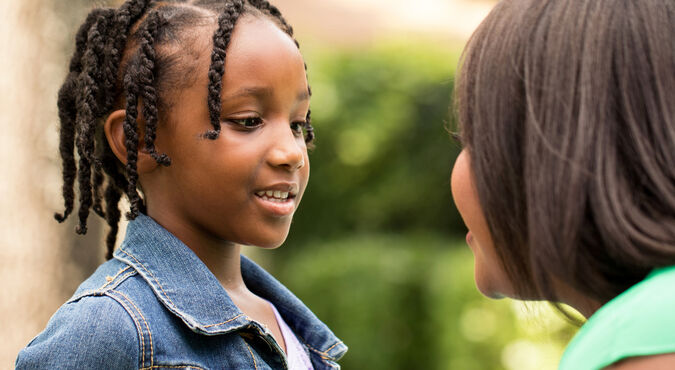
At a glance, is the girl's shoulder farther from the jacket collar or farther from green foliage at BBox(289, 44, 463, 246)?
green foliage at BBox(289, 44, 463, 246)

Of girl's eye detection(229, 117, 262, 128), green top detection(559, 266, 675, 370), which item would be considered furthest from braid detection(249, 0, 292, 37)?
green top detection(559, 266, 675, 370)

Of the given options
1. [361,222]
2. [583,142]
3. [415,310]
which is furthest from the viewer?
[361,222]

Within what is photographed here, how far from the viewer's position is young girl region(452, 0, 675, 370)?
1366 mm

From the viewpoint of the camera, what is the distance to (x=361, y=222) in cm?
646

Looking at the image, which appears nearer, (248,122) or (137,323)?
(137,323)

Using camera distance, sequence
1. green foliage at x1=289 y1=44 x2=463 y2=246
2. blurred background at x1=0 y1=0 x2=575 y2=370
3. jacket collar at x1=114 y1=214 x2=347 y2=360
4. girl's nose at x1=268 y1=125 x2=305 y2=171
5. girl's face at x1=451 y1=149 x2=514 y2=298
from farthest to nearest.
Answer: green foliage at x1=289 y1=44 x2=463 y2=246 < blurred background at x1=0 y1=0 x2=575 y2=370 < girl's nose at x1=268 y1=125 x2=305 y2=171 < jacket collar at x1=114 y1=214 x2=347 y2=360 < girl's face at x1=451 y1=149 x2=514 y2=298

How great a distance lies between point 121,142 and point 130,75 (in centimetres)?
20

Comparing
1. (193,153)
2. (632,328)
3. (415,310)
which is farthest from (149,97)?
(415,310)

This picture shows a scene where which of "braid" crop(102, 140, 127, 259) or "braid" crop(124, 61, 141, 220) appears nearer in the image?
"braid" crop(124, 61, 141, 220)

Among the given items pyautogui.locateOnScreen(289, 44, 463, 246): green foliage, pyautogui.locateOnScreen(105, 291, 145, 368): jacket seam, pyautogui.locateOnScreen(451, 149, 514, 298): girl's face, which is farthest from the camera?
pyautogui.locateOnScreen(289, 44, 463, 246): green foliage

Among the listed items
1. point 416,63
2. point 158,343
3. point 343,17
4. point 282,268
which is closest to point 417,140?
point 416,63

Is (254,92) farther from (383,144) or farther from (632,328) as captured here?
(383,144)

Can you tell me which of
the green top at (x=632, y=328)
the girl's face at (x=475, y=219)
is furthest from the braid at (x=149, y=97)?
the green top at (x=632, y=328)

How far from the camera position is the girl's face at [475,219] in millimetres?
1688
